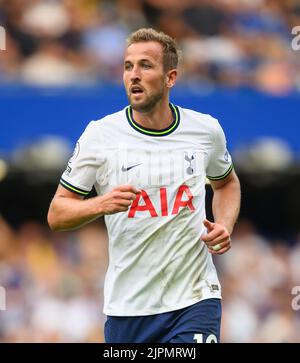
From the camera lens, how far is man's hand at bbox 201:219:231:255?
19.0ft

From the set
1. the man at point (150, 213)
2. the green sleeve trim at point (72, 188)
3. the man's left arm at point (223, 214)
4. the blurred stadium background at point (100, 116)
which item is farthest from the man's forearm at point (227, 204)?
the blurred stadium background at point (100, 116)

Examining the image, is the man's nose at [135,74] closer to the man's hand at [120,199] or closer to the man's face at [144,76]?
the man's face at [144,76]

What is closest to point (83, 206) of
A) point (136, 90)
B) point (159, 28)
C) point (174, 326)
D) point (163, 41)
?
point (136, 90)

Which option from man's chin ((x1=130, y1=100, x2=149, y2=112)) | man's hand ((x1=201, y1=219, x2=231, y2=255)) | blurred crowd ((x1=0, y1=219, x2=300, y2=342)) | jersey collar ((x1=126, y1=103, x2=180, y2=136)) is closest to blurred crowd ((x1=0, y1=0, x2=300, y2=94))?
blurred crowd ((x1=0, y1=219, x2=300, y2=342))

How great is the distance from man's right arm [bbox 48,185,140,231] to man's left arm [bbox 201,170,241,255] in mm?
552

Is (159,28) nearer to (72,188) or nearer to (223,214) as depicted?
(223,214)

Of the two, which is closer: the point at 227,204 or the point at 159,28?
the point at 227,204

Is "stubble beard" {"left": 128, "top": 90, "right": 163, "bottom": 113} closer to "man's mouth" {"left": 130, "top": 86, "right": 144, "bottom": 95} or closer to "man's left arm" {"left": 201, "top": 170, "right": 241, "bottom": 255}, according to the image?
"man's mouth" {"left": 130, "top": 86, "right": 144, "bottom": 95}

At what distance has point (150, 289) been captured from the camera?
238 inches

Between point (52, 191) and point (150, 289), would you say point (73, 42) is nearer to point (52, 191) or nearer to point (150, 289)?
point (52, 191)

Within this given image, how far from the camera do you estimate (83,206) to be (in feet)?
19.1

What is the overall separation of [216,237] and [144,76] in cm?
113

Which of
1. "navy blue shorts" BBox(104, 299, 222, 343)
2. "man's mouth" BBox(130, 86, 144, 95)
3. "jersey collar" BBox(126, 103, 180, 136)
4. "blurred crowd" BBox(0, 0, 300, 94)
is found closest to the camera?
"navy blue shorts" BBox(104, 299, 222, 343)
